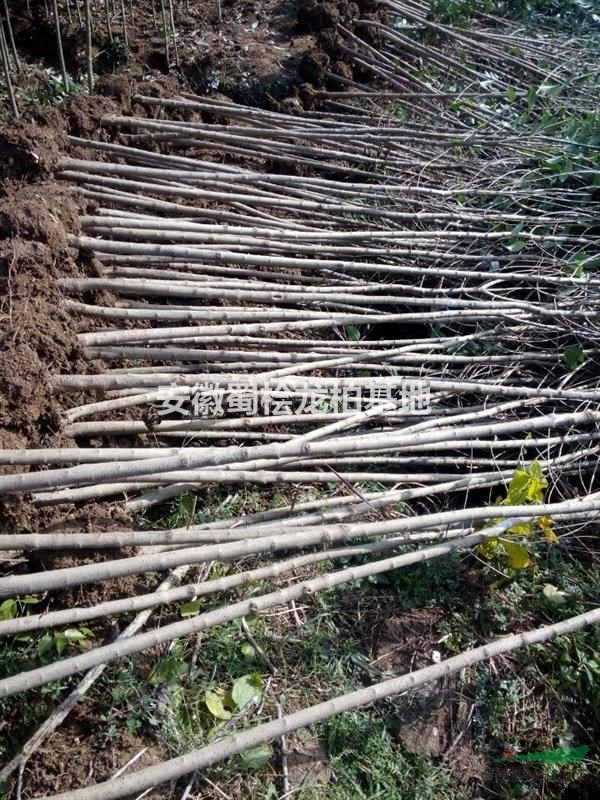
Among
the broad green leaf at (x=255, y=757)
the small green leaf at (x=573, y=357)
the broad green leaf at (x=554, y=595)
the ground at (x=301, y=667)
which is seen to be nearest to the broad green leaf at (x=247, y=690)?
the ground at (x=301, y=667)

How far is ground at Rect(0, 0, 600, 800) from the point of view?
1707 mm

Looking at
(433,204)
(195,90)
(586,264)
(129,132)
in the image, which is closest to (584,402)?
(586,264)

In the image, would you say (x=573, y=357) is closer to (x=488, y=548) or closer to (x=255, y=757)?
(x=488, y=548)

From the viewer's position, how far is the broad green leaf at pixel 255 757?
5.63 ft

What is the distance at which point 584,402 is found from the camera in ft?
8.55

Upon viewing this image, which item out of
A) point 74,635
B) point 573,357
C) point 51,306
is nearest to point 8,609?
point 74,635

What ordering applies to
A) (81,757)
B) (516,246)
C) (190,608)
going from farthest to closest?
(516,246) → (190,608) → (81,757)

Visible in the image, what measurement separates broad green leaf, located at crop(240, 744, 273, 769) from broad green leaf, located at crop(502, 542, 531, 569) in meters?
0.96

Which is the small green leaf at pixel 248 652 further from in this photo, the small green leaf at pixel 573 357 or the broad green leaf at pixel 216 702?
the small green leaf at pixel 573 357

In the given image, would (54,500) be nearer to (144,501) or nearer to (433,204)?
(144,501)

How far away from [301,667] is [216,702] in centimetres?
27

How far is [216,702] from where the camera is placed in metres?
1.80

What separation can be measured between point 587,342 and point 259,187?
1610mm

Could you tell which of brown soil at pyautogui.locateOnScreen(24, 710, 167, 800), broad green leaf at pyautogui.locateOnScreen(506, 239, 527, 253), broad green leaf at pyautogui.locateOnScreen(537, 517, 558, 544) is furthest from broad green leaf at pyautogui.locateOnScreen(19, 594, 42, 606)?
broad green leaf at pyautogui.locateOnScreen(506, 239, 527, 253)
